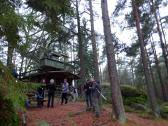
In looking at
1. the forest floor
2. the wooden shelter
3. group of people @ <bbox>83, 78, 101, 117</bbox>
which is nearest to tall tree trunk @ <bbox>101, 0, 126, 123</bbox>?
the forest floor

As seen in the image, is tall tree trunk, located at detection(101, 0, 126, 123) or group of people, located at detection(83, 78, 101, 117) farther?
group of people, located at detection(83, 78, 101, 117)

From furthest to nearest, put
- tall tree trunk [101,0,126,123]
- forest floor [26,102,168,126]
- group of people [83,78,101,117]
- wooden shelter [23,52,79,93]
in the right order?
wooden shelter [23,52,79,93] < group of people [83,78,101,117] < tall tree trunk [101,0,126,123] < forest floor [26,102,168,126]

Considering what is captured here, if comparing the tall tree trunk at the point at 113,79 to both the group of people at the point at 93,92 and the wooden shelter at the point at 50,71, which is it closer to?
the group of people at the point at 93,92

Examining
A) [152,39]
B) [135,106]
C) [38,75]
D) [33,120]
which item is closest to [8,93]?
[33,120]

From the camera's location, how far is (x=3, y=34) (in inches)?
362

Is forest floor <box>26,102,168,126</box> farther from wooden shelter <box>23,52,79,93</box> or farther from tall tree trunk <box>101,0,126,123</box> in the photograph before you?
wooden shelter <box>23,52,79,93</box>

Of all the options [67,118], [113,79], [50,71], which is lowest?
[67,118]

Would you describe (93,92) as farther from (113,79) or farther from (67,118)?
(67,118)

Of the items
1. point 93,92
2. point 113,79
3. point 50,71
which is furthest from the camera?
point 50,71

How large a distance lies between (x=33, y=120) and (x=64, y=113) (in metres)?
2.32

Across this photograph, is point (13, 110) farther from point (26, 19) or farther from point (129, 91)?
point (129, 91)

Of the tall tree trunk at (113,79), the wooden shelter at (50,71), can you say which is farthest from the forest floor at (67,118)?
Answer: the wooden shelter at (50,71)

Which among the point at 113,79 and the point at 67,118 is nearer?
the point at 67,118

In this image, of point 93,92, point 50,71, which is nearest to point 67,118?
point 93,92
